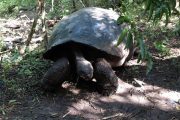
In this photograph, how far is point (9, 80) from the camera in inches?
193

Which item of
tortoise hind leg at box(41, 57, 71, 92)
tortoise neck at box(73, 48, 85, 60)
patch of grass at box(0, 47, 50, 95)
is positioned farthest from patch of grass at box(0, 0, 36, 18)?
tortoise hind leg at box(41, 57, 71, 92)

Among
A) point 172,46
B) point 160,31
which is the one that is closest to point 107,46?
point 172,46

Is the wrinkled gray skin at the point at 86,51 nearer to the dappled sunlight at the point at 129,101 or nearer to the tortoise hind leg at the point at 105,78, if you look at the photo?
the tortoise hind leg at the point at 105,78

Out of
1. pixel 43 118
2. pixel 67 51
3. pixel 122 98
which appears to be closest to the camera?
pixel 43 118

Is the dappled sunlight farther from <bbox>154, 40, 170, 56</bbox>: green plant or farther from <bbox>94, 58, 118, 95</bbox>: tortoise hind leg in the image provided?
<bbox>154, 40, 170, 56</bbox>: green plant

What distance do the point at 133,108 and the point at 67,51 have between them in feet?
3.74

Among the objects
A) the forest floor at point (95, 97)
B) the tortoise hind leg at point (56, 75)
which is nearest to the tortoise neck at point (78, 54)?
the tortoise hind leg at point (56, 75)

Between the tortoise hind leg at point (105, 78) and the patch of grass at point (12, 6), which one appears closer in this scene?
the tortoise hind leg at point (105, 78)

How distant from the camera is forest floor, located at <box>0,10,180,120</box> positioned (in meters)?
4.17

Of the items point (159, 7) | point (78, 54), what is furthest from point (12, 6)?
point (159, 7)

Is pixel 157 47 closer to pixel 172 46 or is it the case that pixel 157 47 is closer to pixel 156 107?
pixel 172 46

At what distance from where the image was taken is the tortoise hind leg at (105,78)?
4492 mm

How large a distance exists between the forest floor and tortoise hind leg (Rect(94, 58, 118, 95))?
0.09 metres

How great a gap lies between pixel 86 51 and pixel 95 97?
62 centimetres
